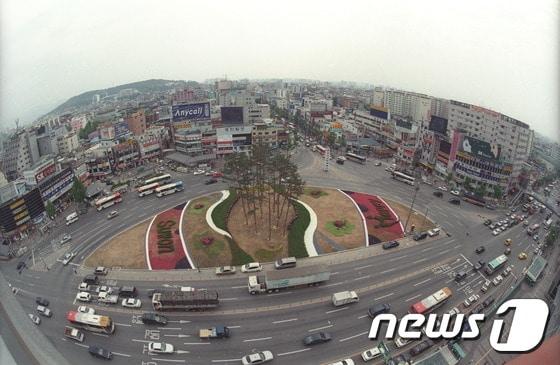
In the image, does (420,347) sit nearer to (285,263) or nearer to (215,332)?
(285,263)

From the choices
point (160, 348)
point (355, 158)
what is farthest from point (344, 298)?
point (355, 158)

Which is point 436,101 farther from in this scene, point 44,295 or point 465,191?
point 44,295

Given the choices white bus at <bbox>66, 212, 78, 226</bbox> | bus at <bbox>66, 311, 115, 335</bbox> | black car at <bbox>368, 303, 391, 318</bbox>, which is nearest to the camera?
bus at <bbox>66, 311, 115, 335</bbox>

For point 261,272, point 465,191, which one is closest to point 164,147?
point 261,272

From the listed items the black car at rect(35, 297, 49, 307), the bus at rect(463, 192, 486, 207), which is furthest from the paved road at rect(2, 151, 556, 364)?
the bus at rect(463, 192, 486, 207)

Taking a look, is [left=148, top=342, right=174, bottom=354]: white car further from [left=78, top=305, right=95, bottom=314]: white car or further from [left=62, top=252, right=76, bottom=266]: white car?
[left=62, top=252, right=76, bottom=266]: white car

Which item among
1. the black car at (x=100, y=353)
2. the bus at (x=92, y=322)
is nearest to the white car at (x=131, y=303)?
the bus at (x=92, y=322)
